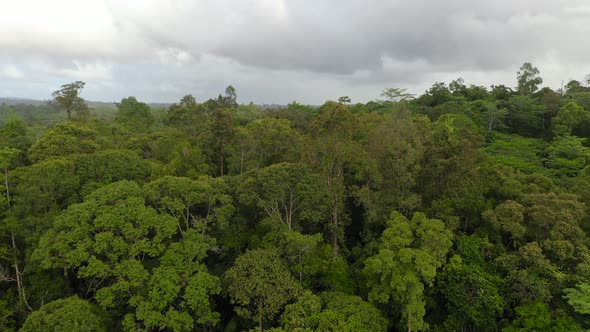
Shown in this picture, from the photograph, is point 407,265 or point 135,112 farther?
point 135,112

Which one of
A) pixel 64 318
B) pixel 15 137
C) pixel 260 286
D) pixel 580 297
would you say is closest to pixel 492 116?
pixel 580 297

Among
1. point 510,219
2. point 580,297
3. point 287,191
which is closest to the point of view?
point 580,297

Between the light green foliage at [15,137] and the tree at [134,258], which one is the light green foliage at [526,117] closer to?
the tree at [134,258]

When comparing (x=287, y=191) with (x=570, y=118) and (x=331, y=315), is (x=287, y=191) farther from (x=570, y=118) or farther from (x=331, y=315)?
(x=570, y=118)

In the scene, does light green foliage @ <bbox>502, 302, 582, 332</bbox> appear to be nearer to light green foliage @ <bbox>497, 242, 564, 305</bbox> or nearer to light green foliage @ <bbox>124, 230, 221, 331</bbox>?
light green foliage @ <bbox>497, 242, 564, 305</bbox>

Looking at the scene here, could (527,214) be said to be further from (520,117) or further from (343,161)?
(520,117)
